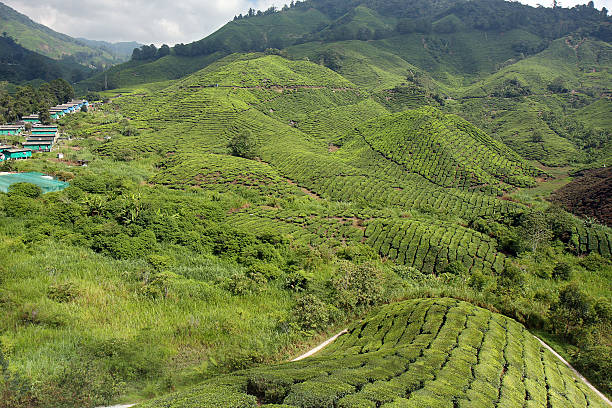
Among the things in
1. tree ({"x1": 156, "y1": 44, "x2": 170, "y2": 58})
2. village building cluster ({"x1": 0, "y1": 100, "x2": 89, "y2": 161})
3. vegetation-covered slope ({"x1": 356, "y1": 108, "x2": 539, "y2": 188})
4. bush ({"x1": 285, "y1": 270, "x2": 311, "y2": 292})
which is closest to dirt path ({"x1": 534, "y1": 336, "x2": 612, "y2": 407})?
bush ({"x1": 285, "y1": 270, "x2": 311, "y2": 292})

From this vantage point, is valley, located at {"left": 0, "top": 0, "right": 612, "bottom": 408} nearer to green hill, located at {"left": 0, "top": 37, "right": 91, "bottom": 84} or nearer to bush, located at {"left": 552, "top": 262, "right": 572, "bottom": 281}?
bush, located at {"left": 552, "top": 262, "right": 572, "bottom": 281}

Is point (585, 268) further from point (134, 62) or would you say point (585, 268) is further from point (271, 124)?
point (134, 62)

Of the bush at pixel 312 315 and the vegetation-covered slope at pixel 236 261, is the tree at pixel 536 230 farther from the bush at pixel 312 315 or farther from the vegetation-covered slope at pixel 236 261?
the bush at pixel 312 315

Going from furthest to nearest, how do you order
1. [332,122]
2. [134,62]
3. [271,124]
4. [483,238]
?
[134,62], [332,122], [271,124], [483,238]

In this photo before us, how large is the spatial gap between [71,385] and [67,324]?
5121 millimetres

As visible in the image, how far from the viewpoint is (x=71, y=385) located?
1068 cm

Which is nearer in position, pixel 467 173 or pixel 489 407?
pixel 489 407

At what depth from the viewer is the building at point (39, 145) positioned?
2228 inches

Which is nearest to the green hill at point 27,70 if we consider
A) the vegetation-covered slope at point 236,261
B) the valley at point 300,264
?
the valley at point 300,264

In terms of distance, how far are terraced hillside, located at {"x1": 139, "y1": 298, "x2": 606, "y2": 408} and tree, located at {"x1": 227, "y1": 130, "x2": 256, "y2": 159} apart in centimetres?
5588

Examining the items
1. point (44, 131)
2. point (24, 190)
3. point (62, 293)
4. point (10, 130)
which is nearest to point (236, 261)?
point (62, 293)

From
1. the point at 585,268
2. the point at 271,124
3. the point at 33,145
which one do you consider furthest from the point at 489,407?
the point at 271,124

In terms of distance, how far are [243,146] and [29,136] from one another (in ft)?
127

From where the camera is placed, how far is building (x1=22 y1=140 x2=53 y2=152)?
56.6 m
